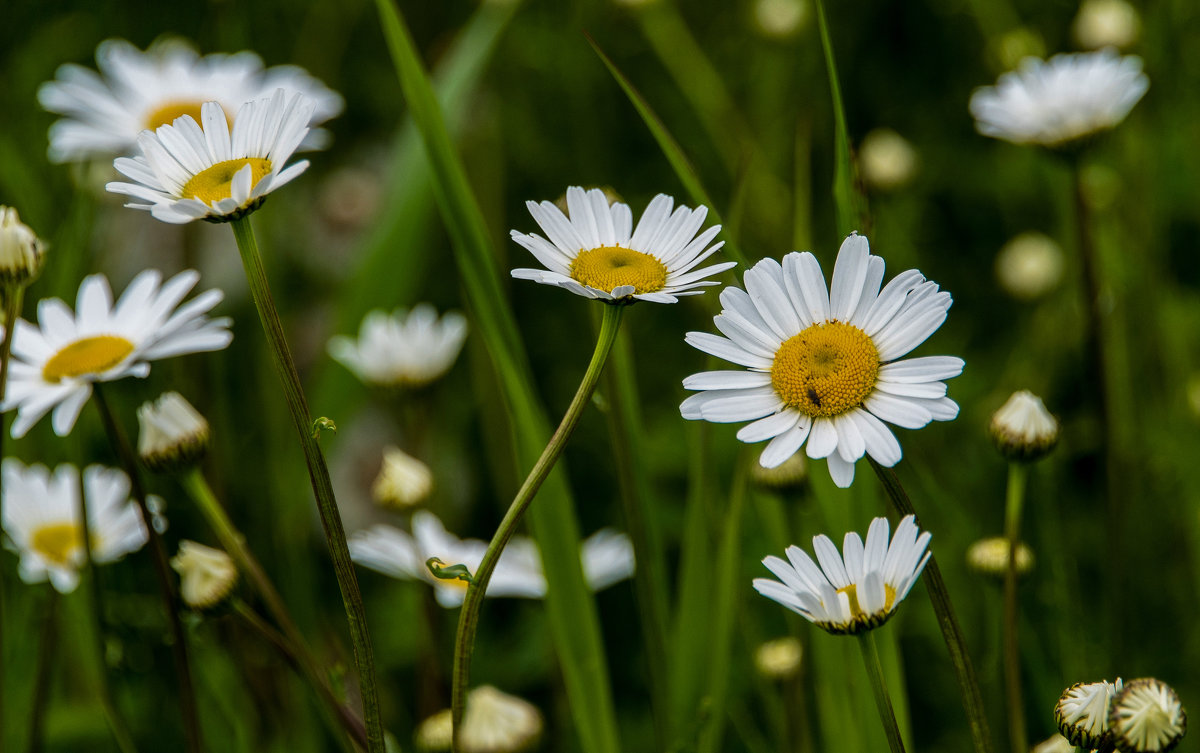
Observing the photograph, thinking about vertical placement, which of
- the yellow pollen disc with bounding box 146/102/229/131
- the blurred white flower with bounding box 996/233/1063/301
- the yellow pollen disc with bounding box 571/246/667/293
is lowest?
the yellow pollen disc with bounding box 571/246/667/293

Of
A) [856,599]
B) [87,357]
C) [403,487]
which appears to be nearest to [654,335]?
[403,487]

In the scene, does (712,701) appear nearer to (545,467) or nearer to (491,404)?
(545,467)

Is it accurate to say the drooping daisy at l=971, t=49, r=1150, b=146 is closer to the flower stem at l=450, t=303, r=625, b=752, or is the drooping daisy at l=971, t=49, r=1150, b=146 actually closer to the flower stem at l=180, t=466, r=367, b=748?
the flower stem at l=450, t=303, r=625, b=752

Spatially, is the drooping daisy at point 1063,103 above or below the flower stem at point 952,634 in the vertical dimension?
above

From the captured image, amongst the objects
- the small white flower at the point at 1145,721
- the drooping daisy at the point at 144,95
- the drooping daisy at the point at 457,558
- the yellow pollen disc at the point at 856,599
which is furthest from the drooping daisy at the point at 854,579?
A: the drooping daisy at the point at 144,95

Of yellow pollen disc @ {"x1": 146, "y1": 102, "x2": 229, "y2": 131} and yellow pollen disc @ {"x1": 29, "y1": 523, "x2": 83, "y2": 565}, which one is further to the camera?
yellow pollen disc @ {"x1": 146, "y1": 102, "x2": 229, "y2": 131}

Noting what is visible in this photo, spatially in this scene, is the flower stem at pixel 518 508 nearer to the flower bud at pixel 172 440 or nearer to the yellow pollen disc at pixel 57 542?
the flower bud at pixel 172 440

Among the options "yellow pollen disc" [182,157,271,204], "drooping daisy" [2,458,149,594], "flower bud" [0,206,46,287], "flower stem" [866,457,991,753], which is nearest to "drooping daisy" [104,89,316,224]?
"yellow pollen disc" [182,157,271,204]
